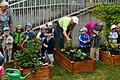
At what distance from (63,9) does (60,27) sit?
1.22 m

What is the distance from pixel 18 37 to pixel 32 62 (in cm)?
159

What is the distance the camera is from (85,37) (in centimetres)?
1121

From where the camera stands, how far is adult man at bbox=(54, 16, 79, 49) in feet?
35.8

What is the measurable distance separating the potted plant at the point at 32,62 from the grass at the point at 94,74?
0.61m

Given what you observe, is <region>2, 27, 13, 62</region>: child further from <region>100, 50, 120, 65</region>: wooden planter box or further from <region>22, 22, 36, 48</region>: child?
<region>100, 50, 120, 65</region>: wooden planter box

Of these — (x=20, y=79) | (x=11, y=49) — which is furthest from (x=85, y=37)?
(x=20, y=79)

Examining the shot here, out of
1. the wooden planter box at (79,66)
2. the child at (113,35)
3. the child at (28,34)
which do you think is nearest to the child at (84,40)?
the child at (113,35)

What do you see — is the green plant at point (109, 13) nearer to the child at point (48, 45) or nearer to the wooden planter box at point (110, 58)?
the wooden planter box at point (110, 58)

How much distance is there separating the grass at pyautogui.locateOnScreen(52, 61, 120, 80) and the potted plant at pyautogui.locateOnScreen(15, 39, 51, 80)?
615mm

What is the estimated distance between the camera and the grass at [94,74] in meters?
9.78

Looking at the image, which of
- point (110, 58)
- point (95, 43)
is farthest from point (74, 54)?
point (110, 58)

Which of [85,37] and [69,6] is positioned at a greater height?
[69,6]

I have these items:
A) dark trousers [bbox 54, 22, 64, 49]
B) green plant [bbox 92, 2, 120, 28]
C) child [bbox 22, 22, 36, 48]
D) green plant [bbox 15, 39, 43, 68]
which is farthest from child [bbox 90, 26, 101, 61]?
green plant [bbox 15, 39, 43, 68]

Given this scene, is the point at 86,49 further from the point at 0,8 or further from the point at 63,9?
the point at 0,8
